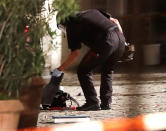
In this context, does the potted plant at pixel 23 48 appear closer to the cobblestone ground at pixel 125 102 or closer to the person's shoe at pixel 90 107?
the cobblestone ground at pixel 125 102

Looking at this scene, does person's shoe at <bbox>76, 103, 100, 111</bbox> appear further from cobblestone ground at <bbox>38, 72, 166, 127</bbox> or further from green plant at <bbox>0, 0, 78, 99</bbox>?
green plant at <bbox>0, 0, 78, 99</bbox>

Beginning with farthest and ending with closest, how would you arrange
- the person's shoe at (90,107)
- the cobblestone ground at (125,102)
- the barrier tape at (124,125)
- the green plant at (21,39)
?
the person's shoe at (90,107) → the green plant at (21,39) → the cobblestone ground at (125,102) → the barrier tape at (124,125)

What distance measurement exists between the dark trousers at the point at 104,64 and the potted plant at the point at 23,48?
2.64 meters

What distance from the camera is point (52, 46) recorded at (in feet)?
14.0

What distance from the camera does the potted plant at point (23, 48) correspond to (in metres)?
3.86

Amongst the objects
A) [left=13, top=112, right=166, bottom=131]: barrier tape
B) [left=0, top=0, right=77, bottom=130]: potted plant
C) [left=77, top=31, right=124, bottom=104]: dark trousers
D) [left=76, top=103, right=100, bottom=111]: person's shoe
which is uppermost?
[left=13, top=112, right=166, bottom=131]: barrier tape

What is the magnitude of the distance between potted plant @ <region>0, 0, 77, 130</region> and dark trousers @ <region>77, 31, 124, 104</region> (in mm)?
2645

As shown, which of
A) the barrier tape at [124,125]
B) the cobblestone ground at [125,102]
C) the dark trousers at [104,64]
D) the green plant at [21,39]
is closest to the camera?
the barrier tape at [124,125]

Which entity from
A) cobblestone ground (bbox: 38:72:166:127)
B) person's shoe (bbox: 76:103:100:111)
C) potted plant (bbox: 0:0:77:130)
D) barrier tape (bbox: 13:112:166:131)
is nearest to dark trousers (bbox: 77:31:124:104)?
person's shoe (bbox: 76:103:100:111)

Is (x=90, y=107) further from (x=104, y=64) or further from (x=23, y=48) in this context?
(x=23, y=48)

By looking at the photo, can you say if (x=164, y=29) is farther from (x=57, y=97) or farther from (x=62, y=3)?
(x=57, y=97)

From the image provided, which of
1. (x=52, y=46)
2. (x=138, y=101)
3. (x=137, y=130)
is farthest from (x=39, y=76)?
(x=137, y=130)

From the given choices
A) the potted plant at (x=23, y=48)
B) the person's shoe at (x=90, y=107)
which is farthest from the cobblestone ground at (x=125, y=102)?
the potted plant at (x=23, y=48)

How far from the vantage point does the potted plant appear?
3.86 m
